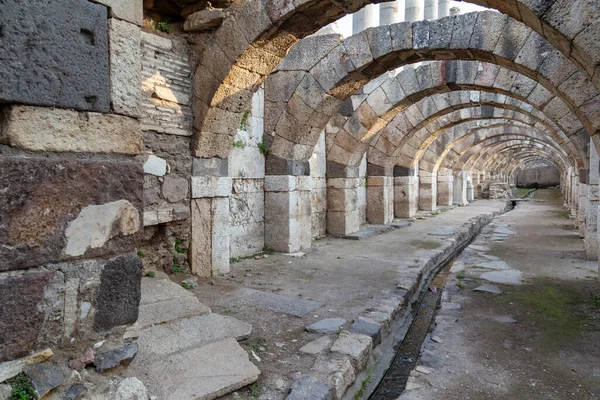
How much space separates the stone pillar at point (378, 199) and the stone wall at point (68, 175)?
8113mm

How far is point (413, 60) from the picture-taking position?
18.5 ft

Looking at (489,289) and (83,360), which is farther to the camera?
(489,289)

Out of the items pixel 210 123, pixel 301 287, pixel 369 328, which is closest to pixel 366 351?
pixel 369 328

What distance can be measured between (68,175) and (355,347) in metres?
2.06

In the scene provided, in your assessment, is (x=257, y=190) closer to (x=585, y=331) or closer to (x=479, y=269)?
(x=479, y=269)

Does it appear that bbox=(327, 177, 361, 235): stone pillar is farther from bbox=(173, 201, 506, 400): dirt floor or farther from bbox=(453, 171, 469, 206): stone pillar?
bbox=(453, 171, 469, 206): stone pillar

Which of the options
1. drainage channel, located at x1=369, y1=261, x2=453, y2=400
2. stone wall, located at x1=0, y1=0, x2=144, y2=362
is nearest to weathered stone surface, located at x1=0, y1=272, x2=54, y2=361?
stone wall, located at x1=0, y1=0, x2=144, y2=362

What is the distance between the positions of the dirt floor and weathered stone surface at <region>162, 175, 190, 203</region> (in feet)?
3.03

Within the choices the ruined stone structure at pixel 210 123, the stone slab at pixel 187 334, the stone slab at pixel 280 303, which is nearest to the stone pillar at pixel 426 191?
the ruined stone structure at pixel 210 123

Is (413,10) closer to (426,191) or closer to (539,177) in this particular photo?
(426,191)

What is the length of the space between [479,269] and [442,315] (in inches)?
79.6

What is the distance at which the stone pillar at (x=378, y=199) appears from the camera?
31.3 feet

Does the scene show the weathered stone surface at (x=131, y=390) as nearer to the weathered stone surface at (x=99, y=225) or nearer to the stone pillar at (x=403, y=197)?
the weathered stone surface at (x=99, y=225)

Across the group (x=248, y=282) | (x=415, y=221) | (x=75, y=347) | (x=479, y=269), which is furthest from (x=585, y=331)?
(x=415, y=221)
